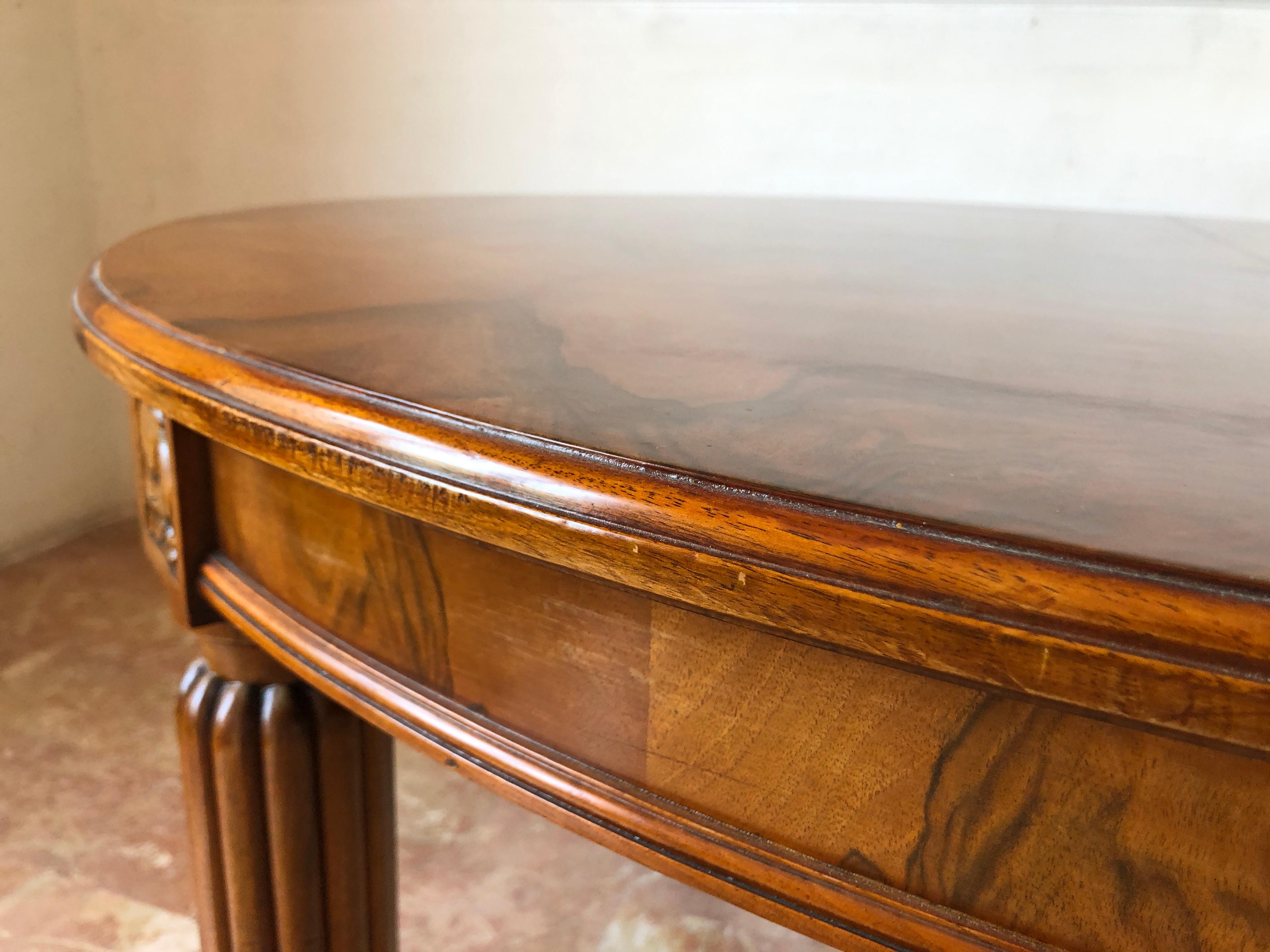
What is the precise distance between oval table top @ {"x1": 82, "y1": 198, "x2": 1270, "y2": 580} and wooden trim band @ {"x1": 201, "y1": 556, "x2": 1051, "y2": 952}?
99 millimetres

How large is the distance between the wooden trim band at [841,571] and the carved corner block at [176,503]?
12 centimetres

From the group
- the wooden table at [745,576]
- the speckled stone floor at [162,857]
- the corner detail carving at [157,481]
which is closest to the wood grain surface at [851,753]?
the wooden table at [745,576]

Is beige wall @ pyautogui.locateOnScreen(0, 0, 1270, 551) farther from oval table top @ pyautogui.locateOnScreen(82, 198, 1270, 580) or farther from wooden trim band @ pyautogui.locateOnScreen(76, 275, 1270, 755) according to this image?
wooden trim band @ pyautogui.locateOnScreen(76, 275, 1270, 755)

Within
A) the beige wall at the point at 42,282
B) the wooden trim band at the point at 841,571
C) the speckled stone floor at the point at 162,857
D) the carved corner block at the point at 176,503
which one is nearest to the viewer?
the wooden trim band at the point at 841,571

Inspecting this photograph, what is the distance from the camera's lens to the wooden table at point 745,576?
19 centimetres

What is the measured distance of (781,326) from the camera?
389 mm

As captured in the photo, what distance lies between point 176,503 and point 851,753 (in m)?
0.28

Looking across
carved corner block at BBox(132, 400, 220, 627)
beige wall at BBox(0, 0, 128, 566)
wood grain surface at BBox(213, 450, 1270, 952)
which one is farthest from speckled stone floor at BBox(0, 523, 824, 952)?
wood grain surface at BBox(213, 450, 1270, 952)

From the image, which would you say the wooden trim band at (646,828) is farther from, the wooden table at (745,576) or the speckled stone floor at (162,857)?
the speckled stone floor at (162,857)

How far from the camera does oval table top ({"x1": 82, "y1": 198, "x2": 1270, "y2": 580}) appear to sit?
0.73 feet

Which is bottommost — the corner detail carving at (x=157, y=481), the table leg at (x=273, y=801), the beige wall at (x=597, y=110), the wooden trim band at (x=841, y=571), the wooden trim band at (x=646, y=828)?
the table leg at (x=273, y=801)

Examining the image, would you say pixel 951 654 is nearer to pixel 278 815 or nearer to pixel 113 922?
pixel 278 815

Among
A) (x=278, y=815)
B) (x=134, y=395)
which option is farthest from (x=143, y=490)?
(x=278, y=815)

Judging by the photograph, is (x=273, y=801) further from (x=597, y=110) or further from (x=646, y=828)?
(x=597, y=110)
